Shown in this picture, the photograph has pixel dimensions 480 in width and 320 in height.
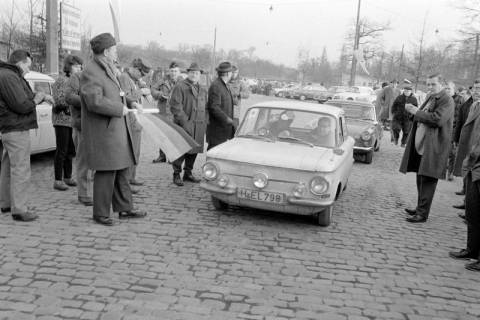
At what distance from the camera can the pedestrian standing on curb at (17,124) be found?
5461mm

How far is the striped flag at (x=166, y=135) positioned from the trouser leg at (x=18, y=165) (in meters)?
1.37

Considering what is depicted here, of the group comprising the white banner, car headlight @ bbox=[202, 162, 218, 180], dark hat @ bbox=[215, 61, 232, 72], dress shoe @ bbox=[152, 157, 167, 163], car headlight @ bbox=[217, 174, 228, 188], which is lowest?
dress shoe @ bbox=[152, 157, 167, 163]

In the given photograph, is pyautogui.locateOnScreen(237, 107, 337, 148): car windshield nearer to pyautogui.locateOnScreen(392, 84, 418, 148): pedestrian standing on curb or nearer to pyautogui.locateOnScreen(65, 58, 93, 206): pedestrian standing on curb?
pyautogui.locateOnScreen(65, 58, 93, 206): pedestrian standing on curb

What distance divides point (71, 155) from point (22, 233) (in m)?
2.22

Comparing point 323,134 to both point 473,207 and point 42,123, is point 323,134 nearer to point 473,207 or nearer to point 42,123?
point 473,207

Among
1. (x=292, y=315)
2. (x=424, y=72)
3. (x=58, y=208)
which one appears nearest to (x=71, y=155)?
(x=58, y=208)

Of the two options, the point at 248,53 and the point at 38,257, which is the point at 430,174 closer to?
the point at 38,257

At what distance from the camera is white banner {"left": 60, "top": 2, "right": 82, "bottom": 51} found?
41.9ft

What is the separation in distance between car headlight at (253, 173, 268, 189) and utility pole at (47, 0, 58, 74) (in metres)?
8.36

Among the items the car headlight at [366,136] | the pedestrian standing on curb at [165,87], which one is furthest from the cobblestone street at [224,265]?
the car headlight at [366,136]

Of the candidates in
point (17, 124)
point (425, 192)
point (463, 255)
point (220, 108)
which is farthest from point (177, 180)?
point (463, 255)

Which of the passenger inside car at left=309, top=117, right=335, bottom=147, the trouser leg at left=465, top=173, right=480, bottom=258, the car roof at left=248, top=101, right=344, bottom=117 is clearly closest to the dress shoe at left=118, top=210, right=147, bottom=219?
the car roof at left=248, top=101, right=344, bottom=117

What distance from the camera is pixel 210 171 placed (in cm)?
621

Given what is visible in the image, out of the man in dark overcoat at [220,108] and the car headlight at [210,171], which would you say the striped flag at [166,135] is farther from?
the man in dark overcoat at [220,108]
